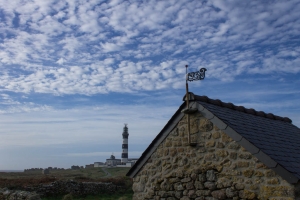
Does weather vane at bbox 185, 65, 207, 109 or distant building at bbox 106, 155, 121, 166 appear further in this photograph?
distant building at bbox 106, 155, 121, 166

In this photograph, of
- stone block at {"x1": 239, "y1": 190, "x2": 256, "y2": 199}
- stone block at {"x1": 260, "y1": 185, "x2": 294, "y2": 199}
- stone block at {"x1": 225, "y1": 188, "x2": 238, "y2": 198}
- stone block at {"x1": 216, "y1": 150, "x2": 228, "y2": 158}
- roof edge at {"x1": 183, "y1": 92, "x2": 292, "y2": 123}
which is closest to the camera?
stone block at {"x1": 260, "y1": 185, "x2": 294, "y2": 199}

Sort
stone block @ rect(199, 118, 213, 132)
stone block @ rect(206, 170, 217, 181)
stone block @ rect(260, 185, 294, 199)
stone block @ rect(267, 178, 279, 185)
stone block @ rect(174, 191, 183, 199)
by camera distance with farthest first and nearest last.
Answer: stone block @ rect(174, 191, 183, 199) → stone block @ rect(199, 118, 213, 132) → stone block @ rect(206, 170, 217, 181) → stone block @ rect(267, 178, 279, 185) → stone block @ rect(260, 185, 294, 199)

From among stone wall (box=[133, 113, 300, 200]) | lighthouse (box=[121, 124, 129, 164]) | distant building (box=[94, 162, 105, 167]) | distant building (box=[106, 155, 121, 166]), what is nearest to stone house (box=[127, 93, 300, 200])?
stone wall (box=[133, 113, 300, 200])

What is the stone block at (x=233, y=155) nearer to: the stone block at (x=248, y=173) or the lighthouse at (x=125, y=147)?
the stone block at (x=248, y=173)

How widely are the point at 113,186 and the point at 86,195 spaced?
263 centimetres

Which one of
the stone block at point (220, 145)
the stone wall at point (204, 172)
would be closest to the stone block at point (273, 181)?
the stone wall at point (204, 172)

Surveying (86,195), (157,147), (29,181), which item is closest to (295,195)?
(157,147)

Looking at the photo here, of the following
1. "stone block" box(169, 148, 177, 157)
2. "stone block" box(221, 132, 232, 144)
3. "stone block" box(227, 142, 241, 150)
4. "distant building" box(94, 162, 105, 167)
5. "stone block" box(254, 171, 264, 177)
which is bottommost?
"distant building" box(94, 162, 105, 167)

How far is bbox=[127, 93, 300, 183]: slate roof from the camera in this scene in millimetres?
5823

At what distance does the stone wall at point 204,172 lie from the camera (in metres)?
5.89

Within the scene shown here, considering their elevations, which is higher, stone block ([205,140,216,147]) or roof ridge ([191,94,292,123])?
roof ridge ([191,94,292,123])

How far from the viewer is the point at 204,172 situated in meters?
6.78

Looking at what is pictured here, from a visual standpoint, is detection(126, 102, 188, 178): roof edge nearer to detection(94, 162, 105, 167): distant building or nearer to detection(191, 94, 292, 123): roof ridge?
detection(191, 94, 292, 123): roof ridge

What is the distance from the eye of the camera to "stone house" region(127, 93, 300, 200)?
5836 mm
